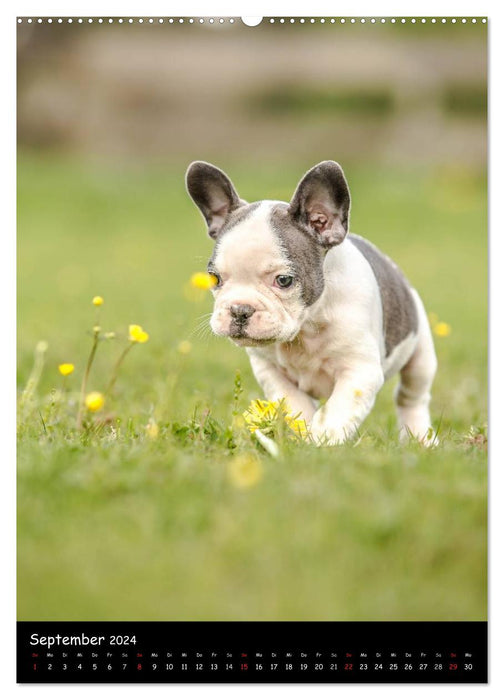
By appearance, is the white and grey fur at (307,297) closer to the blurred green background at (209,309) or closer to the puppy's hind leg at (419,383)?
the blurred green background at (209,309)

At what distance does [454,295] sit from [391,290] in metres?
4.67

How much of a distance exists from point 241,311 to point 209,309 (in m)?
5.31

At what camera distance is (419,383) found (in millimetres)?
5617

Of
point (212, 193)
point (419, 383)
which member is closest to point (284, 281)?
point (212, 193)

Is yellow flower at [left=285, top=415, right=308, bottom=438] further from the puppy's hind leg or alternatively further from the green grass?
the puppy's hind leg

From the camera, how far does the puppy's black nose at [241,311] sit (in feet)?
13.5

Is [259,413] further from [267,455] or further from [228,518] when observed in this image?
[228,518]

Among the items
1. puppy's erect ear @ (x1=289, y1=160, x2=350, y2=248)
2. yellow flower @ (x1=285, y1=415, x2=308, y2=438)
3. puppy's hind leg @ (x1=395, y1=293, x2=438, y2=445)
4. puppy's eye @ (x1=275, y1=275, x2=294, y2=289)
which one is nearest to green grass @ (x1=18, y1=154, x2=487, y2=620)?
puppy's hind leg @ (x1=395, y1=293, x2=438, y2=445)

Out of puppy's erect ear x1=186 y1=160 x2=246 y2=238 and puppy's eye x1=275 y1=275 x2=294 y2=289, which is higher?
puppy's erect ear x1=186 y1=160 x2=246 y2=238

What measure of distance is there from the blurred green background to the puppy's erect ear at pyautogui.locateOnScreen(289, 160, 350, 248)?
582mm

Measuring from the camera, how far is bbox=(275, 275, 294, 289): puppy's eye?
4230 mm

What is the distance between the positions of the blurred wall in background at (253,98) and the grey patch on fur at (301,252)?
2.29 meters

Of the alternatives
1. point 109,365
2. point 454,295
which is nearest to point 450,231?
point 454,295

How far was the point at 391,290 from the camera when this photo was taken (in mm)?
5066
